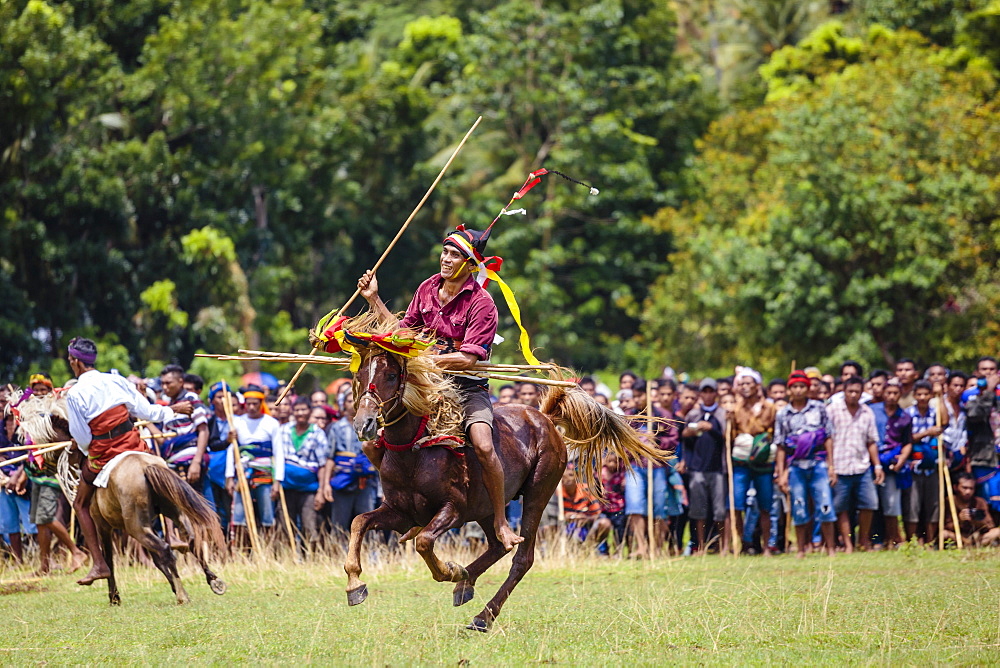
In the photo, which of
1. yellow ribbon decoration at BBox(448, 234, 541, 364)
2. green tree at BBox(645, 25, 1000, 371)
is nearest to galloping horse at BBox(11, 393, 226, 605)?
yellow ribbon decoration at BBox(448, 234, 541, 364)

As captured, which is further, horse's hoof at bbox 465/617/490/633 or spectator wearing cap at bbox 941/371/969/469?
spectator wearing cap at bbox 941/371/969/469

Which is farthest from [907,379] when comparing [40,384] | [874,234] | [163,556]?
[874,234]

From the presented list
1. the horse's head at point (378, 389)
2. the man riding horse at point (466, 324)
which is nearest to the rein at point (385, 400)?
the horse's head at point (378, 389)

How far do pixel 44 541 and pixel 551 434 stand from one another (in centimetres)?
782

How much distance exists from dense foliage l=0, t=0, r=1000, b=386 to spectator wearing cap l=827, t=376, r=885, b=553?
13785mm

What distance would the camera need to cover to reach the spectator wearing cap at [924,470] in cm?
1611

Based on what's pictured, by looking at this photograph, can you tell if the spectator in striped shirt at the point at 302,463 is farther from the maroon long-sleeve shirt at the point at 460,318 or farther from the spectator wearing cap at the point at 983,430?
the spectator wearing cap at the point at 983,430

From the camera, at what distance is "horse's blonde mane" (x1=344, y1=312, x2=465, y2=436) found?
9.53 m

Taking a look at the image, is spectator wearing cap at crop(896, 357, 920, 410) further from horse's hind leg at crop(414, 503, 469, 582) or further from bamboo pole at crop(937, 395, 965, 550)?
horse's hind leg at crop(414, 503, 469, 582)

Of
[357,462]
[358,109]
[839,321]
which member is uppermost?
[358,109]

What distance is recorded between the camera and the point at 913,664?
8180 millimetres

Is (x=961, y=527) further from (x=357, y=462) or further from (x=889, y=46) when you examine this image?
(x=889, y=46)

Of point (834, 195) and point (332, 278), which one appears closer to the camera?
point (834, 195)

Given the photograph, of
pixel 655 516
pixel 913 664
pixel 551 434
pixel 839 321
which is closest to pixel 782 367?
pixel 839 321
